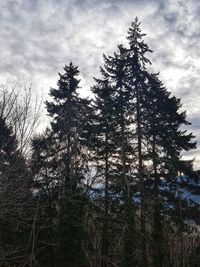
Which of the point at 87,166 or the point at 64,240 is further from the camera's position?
the point at 87,166

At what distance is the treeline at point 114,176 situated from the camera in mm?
22312

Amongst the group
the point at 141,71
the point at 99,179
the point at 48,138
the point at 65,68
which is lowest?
the point at 99,179

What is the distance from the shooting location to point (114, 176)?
24547 mm

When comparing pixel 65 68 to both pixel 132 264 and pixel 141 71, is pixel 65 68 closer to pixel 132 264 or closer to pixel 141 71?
pixel 141 71

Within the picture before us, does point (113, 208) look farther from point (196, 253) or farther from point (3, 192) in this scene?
point (3, 192)

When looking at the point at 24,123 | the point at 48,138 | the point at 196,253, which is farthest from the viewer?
the point at 196,253

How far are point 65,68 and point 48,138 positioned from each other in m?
7.35

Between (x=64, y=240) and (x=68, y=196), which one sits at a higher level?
(x=68, y=196)

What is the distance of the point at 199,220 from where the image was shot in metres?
24.9

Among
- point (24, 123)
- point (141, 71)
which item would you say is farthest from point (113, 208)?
point (24, 123)

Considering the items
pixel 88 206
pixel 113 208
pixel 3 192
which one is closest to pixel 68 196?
pixel 88 206

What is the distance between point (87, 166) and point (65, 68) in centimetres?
1059

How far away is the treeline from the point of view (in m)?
22.3

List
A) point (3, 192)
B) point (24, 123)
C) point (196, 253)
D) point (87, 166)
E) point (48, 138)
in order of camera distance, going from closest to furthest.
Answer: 1. point (3, 192)
2. point (24, 123)
3. point (87, 166)
4. point (48, 138)
5. point (196, 253)
